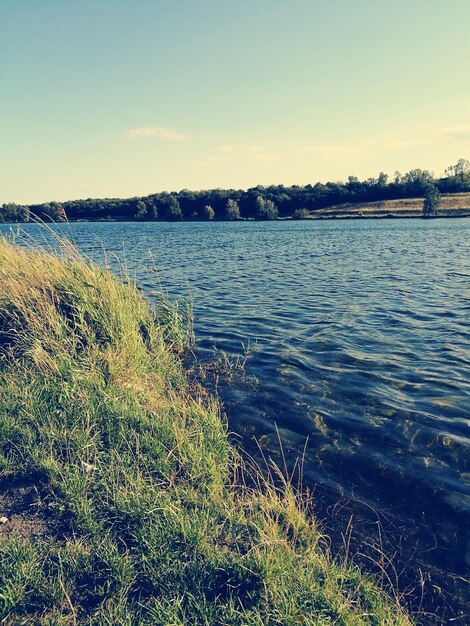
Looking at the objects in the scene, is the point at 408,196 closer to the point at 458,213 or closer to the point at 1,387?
the point at 458,213

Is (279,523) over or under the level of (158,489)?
under

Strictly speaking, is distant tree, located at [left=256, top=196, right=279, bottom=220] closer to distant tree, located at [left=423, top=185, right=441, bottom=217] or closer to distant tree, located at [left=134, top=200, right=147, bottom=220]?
distant tree, located at [left=134, top=200, right=147, bottom=220]

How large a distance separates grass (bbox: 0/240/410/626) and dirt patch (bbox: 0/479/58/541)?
13 millimetres

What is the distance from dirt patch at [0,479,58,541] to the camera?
12.5 ft

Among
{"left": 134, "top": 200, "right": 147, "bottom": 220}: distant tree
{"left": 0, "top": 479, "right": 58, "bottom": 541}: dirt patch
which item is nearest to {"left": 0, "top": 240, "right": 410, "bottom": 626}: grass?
{"left": 0, "top": 479, "right": 58, "bottom": 541}: dirt patch

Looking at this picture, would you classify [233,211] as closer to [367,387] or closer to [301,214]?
[301,214]

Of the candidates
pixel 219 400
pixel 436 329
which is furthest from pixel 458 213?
pixel 219 400

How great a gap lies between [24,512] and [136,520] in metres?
1.25

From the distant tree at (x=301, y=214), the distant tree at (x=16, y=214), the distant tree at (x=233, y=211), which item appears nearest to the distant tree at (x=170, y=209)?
the distant tree at (x=233, y=211)

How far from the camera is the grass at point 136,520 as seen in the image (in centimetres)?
313

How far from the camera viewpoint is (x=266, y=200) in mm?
131625

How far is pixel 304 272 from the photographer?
23875mm

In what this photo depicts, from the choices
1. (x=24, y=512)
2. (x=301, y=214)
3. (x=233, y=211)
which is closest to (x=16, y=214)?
(x=24, y=512)

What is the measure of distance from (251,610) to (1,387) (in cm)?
506
